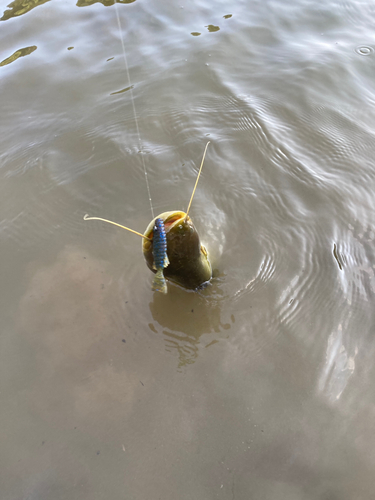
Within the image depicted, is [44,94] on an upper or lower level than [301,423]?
upper

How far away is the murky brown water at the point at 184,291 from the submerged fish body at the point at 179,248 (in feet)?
1.03

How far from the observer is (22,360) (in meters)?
2.34

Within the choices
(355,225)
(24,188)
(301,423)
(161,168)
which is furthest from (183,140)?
(301,423)

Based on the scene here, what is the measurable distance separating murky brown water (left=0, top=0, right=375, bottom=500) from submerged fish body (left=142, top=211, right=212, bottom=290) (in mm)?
313

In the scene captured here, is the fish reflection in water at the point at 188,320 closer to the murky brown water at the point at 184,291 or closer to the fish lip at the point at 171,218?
the murky brown water at the point at 184,291

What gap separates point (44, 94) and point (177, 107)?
1.64m

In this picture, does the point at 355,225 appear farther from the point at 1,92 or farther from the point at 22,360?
the point at 1,92

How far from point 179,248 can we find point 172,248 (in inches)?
1.8

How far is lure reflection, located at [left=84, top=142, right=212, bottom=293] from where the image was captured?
1979 millimetres

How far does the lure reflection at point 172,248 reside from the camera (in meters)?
1.98

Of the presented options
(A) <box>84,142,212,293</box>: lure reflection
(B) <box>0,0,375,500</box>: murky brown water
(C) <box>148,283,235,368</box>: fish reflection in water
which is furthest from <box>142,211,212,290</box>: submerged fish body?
(B) <box>0,0,375,500</box>: murky brown water

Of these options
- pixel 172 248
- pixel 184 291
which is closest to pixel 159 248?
pixel 172 248

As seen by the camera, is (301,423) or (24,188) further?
(24,188)

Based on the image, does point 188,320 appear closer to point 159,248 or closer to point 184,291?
point 184,291
